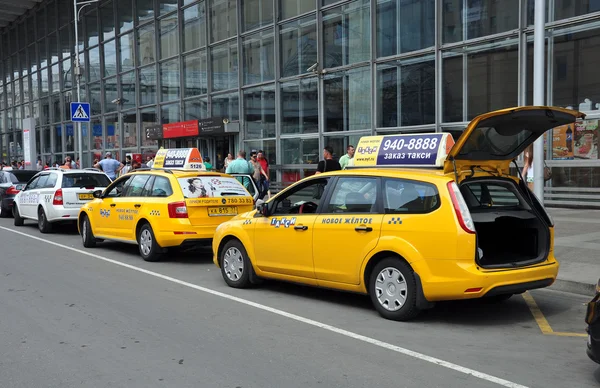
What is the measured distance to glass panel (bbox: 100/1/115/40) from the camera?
33969 mm

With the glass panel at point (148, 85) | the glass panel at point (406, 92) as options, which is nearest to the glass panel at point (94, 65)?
the glass panel at point (148, 85)

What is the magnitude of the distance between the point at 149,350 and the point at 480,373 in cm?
285

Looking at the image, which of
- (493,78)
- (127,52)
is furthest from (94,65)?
(493,78)

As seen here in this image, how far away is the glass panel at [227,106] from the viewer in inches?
984

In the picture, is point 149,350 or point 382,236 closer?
A: point 149,350

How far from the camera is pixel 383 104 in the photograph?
61.8ft

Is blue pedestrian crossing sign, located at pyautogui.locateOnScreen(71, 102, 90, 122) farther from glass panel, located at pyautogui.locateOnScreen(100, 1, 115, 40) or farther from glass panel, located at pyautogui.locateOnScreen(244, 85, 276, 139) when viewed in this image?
glass panel, located at pyautogui.locateOnScreen(100, 1, 115, 40)

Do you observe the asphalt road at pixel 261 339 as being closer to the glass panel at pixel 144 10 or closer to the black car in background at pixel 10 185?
the black car in background at pixel 10 185

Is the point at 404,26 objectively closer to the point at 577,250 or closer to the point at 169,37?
the point at 577,250

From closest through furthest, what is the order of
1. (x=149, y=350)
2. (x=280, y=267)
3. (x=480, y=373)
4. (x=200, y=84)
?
(x=480, y=373) < (x=149, y=350) < (x=280, y=267) < (x=200, y=84)

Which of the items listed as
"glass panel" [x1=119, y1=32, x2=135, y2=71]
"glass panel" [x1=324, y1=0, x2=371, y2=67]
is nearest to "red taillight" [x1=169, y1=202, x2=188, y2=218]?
"glass panel" [x1=324, y1=0, x2=371, y2=67]

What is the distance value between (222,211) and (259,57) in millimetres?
14557

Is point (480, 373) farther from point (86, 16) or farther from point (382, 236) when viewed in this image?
point (86, 16)

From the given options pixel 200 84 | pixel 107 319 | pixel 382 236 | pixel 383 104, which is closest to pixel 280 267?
pixel 382 236
